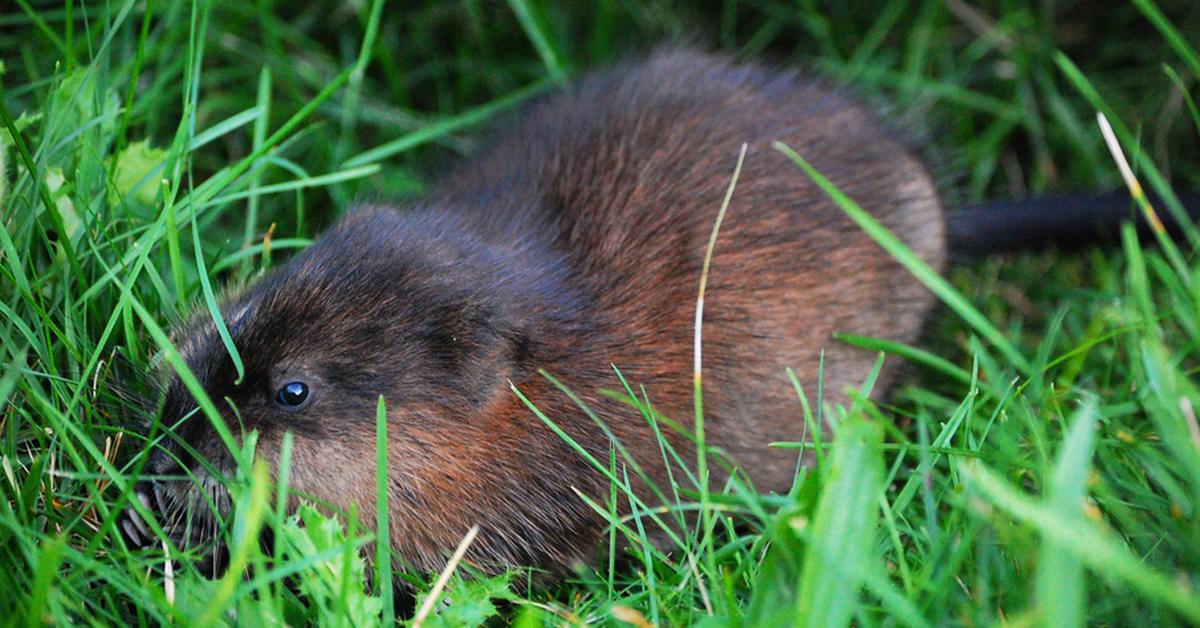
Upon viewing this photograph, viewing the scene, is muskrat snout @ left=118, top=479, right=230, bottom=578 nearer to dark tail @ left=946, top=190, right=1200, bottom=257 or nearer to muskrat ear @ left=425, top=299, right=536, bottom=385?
muskrat ear @ left=425, top=299, right=536, bottom=385

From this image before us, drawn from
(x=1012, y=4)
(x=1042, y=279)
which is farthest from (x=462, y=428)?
(x=1012, y=4)

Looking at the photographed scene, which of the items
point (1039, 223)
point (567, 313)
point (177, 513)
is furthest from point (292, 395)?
point (1039, 223)

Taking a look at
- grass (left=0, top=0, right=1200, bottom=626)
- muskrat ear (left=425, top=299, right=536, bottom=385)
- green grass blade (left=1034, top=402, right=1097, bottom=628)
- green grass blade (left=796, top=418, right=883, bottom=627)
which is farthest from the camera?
muskrat ear (left=425, top=299, right=536, bottom=385)

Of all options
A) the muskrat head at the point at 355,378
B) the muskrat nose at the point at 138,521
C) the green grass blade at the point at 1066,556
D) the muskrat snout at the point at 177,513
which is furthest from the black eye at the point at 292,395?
the green grass blade at the point at 1066,556

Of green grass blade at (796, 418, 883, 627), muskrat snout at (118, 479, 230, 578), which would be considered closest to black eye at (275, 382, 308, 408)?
muskrat snout at (118, 479, 230, 578)

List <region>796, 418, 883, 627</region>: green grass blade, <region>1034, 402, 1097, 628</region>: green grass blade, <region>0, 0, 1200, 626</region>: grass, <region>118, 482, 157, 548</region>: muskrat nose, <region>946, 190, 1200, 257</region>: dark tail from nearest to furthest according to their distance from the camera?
1. <region>1034, 402, 1097, 628</region>: green grass blade
2. <region>796, 418, 883, 627</region>: green grass blade
3. <region>0, 0, 1200, 626</region>: grass
4. <region>118, 482, 157, 548</region>: muskrat nose
5. <region>946, 190, 1200, 257</region>: dark tail

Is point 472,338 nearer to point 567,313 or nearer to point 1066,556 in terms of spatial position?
point 567,313

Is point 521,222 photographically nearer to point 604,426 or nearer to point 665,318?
point 665,318

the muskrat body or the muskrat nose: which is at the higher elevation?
the muskrat body

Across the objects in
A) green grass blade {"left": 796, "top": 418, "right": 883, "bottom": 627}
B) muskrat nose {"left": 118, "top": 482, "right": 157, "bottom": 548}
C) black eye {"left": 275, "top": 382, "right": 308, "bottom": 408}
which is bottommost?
Result: muskrat nose {"left": 118, "top": 482, "right": 157, "bottom": 548}

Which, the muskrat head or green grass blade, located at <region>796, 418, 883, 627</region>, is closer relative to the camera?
green grass blade, located at <region>796, 418, 883, 627</region>
